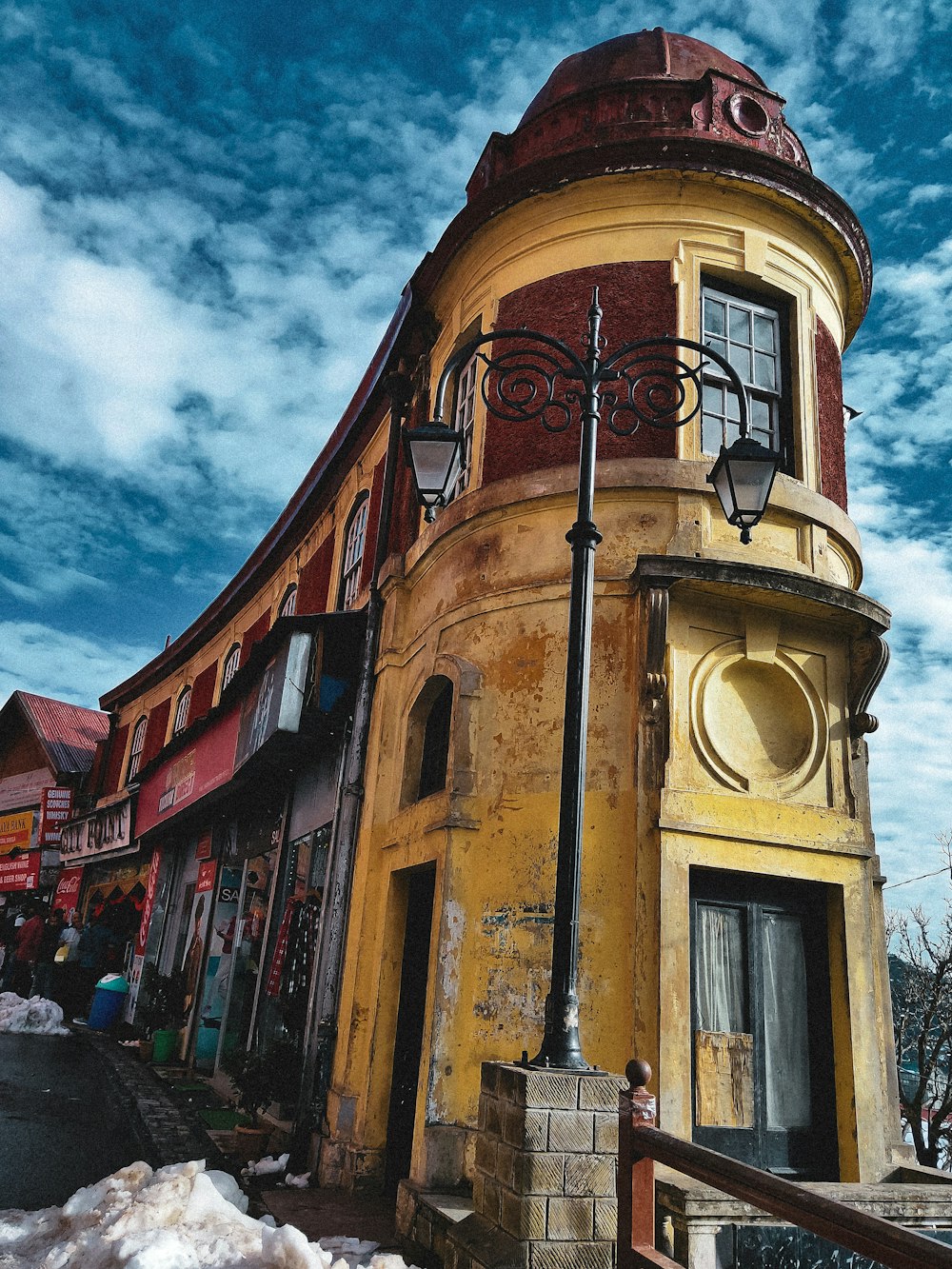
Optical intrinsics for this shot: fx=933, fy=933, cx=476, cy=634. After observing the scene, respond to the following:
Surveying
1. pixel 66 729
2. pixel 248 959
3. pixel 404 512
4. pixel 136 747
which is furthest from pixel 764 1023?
pixel 66 729

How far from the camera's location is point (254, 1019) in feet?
40.2

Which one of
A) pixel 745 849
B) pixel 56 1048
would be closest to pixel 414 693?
pixel 745 849

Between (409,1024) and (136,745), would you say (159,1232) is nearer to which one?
(409,1024)

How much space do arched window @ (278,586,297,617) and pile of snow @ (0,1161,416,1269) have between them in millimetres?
10295

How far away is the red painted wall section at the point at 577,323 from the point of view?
8.25m

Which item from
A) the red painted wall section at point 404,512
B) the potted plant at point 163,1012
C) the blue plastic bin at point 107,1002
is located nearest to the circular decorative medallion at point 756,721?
the red painted wall section at point 404,512

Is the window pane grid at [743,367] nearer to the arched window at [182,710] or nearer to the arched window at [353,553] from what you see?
the arched window at [353,553]

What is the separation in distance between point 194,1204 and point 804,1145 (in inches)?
167

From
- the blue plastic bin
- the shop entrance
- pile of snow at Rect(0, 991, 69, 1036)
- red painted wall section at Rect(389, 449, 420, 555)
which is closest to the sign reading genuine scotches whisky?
the blue plastic bin

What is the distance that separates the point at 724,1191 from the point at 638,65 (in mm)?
10184

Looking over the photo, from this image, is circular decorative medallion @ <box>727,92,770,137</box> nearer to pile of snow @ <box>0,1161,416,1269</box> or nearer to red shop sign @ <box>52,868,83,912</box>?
pile of snow @ <box>0,1161,416,1269</box>

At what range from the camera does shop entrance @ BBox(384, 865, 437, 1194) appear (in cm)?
784

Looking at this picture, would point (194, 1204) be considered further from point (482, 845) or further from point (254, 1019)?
point (254, 1019)

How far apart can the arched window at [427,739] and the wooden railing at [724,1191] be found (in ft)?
15.2
